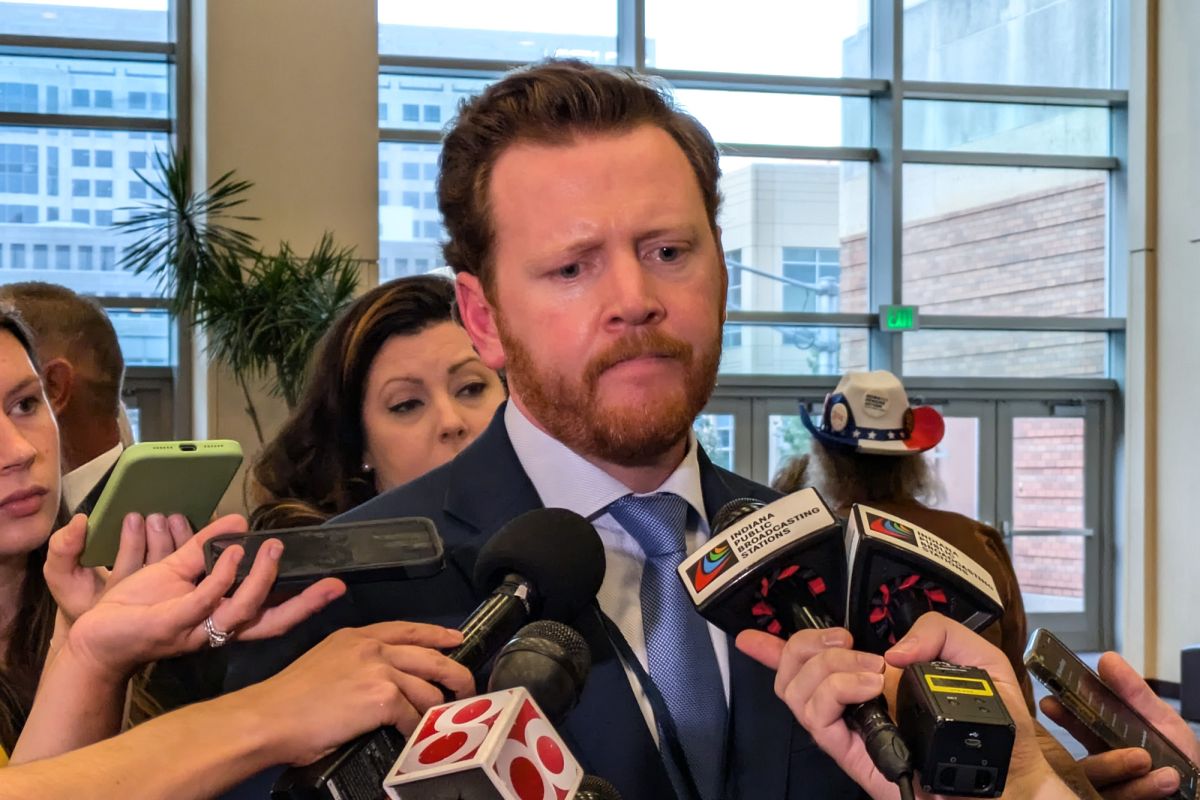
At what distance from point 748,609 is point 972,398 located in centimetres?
919

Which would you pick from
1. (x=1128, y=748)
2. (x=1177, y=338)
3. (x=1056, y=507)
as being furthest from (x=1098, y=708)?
(x=1056, y=507)

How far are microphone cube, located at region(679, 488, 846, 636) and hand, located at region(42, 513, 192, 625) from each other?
24.2 inches

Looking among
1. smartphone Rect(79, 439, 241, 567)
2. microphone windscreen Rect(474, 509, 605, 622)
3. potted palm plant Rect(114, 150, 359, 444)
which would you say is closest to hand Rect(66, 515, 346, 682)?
microphone windscreen Rect(474, 509, 605, 622)

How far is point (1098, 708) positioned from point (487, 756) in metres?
0.99

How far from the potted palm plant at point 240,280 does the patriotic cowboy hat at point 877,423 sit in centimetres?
359

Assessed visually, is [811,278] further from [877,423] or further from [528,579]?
[528,579]

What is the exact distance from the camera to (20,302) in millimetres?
3033

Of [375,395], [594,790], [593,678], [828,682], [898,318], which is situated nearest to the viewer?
[594,790]

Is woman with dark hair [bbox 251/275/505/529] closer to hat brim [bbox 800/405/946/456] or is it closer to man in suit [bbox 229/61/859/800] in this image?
man in suit [bbox 229/61/859/800]

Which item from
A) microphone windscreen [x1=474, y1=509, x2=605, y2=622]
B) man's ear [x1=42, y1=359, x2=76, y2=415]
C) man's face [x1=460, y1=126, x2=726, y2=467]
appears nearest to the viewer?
microphone windscreen [x1=474, y1=509, x2=605, y2=622]

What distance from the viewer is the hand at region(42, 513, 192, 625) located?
1433mm

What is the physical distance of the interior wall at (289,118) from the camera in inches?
A: 305

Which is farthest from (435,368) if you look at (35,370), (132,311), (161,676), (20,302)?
(132,311)

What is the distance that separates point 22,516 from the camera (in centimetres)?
177
